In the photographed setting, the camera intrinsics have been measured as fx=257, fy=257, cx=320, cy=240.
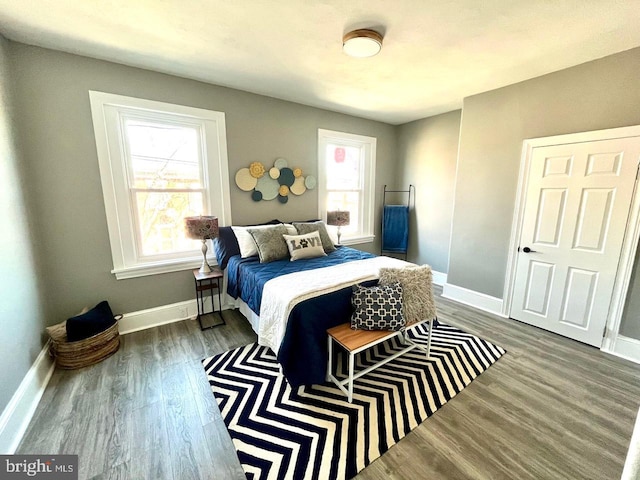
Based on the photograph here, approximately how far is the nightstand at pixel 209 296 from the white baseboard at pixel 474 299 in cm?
299

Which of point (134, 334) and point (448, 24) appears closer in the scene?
point (448, 24)

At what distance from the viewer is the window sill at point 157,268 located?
2.59 metres

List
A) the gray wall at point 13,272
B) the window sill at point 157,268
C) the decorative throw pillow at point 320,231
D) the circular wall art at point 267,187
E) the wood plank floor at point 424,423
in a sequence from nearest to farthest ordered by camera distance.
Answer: the wood plank floor at point 424,423 < the gray wall at point 13,272 < the window sill at point 157,268 < the decorative throw pillow at point 320,231 < the circular wall art at point 267,187

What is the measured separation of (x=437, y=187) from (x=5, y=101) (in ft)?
15.5

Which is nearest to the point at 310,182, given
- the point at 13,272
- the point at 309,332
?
the point at 309,332

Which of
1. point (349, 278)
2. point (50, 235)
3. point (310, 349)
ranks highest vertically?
point (50, 235)

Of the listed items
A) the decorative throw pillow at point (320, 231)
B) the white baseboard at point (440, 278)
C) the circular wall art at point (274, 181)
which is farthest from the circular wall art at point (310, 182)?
the white baseboard at point (440, 278)

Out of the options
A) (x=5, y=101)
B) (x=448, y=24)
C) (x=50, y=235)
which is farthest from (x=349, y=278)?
(x=5, y=101)

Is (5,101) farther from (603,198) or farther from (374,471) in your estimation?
(603,198)

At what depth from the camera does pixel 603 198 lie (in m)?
2.35

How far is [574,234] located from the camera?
8.30 ft

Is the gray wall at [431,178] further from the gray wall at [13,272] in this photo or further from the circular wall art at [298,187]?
the gray wall at [13,272]

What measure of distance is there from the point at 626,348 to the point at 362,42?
3.48 metres

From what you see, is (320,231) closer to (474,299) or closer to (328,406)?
(328,406)
